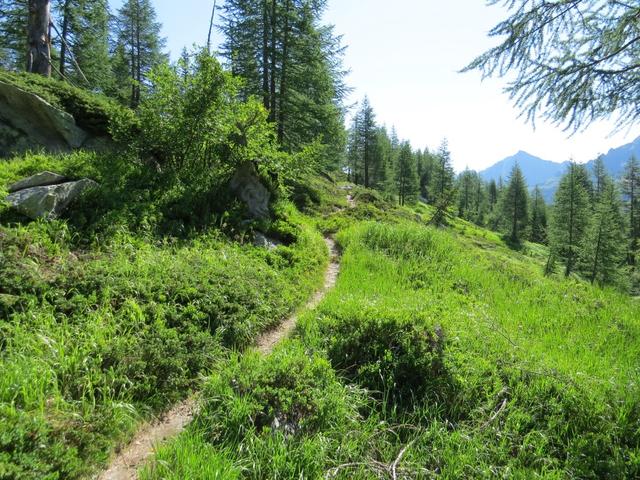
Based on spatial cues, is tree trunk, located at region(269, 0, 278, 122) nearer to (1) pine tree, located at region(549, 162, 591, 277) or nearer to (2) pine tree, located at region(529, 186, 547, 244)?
(1) pine tree, located at region(549, 162, 591, 277)

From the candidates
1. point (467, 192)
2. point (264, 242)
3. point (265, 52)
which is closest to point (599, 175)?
point (467, 192)

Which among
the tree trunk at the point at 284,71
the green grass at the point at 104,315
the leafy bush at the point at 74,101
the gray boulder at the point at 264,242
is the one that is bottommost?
the green grass at the point at 104,315

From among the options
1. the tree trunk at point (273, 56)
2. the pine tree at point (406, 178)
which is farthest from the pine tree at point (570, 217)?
the tree trunk at point (273, 56)

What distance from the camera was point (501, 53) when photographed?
18.3 ft

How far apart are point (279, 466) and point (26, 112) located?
1079 cm

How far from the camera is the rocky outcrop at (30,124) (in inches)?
345

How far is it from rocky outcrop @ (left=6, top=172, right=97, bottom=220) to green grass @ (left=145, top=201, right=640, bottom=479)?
4.85m

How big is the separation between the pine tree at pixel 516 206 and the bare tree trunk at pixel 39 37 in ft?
211

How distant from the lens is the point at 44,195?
6.56 m

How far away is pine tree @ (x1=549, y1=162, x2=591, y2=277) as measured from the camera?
3562cm

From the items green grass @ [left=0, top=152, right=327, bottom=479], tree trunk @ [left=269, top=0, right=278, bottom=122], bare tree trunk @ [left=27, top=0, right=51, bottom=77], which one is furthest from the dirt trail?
tree trunk @ [left=269, top=0, right=278, bottom=122]

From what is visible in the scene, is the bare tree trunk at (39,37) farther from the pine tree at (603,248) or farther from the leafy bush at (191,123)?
the pine tree at (603,248)

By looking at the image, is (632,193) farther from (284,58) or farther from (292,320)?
(292,320)

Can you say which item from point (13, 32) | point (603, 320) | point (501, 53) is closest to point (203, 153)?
point (501, 53)
